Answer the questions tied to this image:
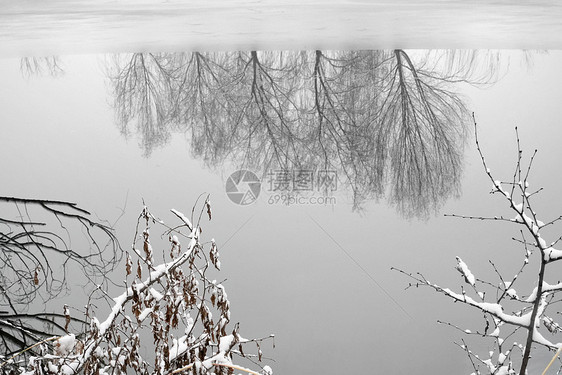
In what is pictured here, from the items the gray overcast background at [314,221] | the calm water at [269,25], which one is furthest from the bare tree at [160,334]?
the gray overcast background at [314,221]

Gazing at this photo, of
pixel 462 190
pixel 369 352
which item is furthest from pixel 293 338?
pixel 462 190

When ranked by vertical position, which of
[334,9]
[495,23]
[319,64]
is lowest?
[334,9]

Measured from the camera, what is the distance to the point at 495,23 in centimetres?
308

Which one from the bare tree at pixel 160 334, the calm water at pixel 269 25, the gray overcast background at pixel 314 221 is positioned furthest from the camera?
the gray overcast background at pixel 314 221

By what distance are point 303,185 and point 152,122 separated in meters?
1.10

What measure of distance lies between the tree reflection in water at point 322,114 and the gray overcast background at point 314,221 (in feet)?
0.38

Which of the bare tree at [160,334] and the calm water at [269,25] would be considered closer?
the bare tree at [160,334]

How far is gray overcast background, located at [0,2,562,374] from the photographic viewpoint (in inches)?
196

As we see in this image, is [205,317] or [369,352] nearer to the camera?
[205,317]

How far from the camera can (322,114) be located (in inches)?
198

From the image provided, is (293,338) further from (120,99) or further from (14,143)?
(14,143)

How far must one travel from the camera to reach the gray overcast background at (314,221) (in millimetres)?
4977

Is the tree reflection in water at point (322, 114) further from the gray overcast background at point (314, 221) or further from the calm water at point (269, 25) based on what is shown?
the calm water at point (269, 25)

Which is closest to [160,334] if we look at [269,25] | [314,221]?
[269,25]
